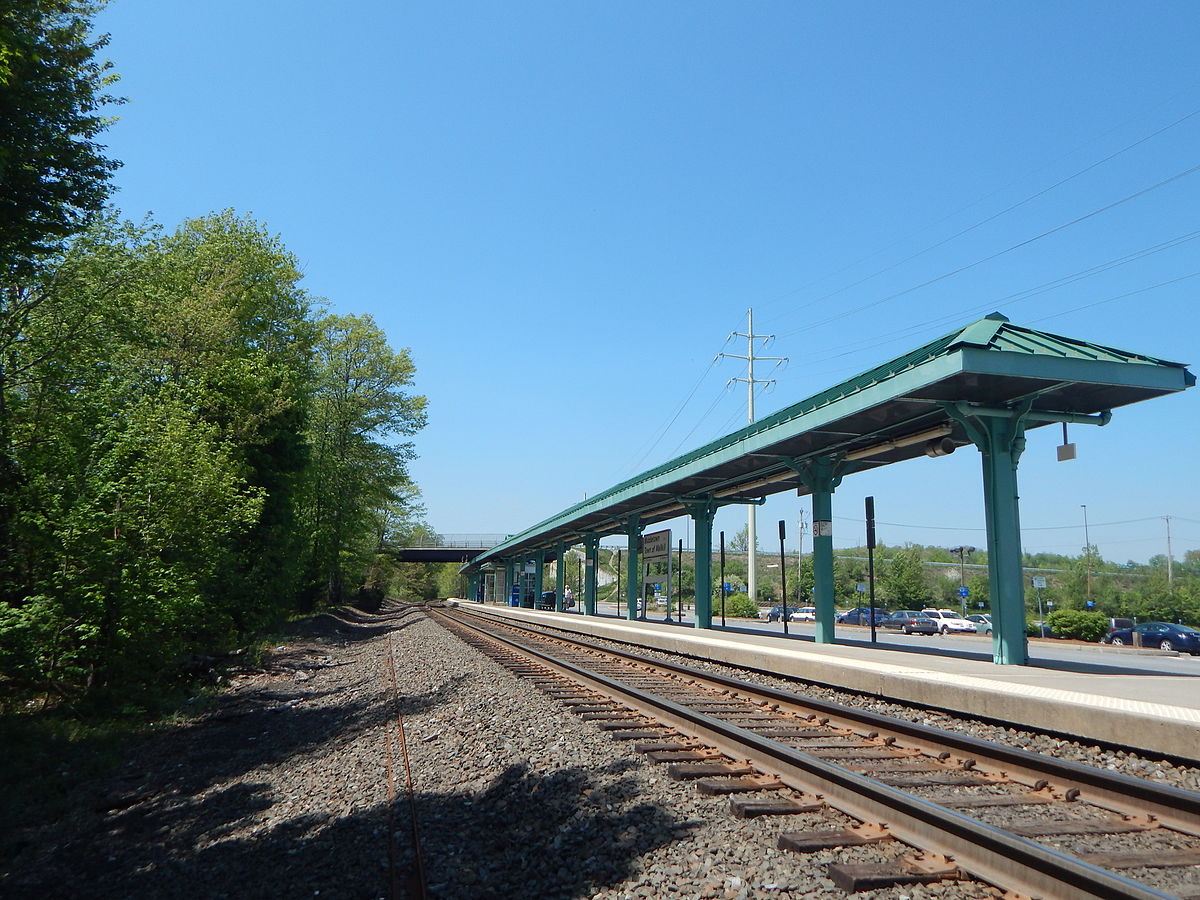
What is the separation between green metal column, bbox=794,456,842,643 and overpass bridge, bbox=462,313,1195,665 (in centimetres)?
3

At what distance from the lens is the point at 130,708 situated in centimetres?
1341

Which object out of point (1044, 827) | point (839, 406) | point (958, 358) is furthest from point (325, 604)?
point (1044, 827)

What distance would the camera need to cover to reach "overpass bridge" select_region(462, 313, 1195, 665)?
13.1 metres

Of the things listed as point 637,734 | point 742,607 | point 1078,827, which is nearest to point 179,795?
point 637,734

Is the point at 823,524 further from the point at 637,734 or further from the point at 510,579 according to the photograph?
the point at 510,579

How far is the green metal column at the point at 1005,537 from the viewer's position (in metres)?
14.7

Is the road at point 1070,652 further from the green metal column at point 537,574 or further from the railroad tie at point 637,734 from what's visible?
the green metal column at point 537,574

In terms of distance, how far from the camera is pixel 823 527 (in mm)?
20641

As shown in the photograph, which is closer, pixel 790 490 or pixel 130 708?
pixel 130 708

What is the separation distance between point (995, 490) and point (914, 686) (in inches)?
231

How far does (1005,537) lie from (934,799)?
1039 cm

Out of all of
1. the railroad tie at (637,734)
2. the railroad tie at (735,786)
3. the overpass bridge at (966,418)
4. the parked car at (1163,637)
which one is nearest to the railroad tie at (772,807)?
the railroad tie at (735,786)

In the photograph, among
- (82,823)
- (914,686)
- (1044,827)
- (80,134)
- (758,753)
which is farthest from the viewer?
(80,134)

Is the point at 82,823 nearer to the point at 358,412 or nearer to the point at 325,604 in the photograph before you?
the point at 358,412
